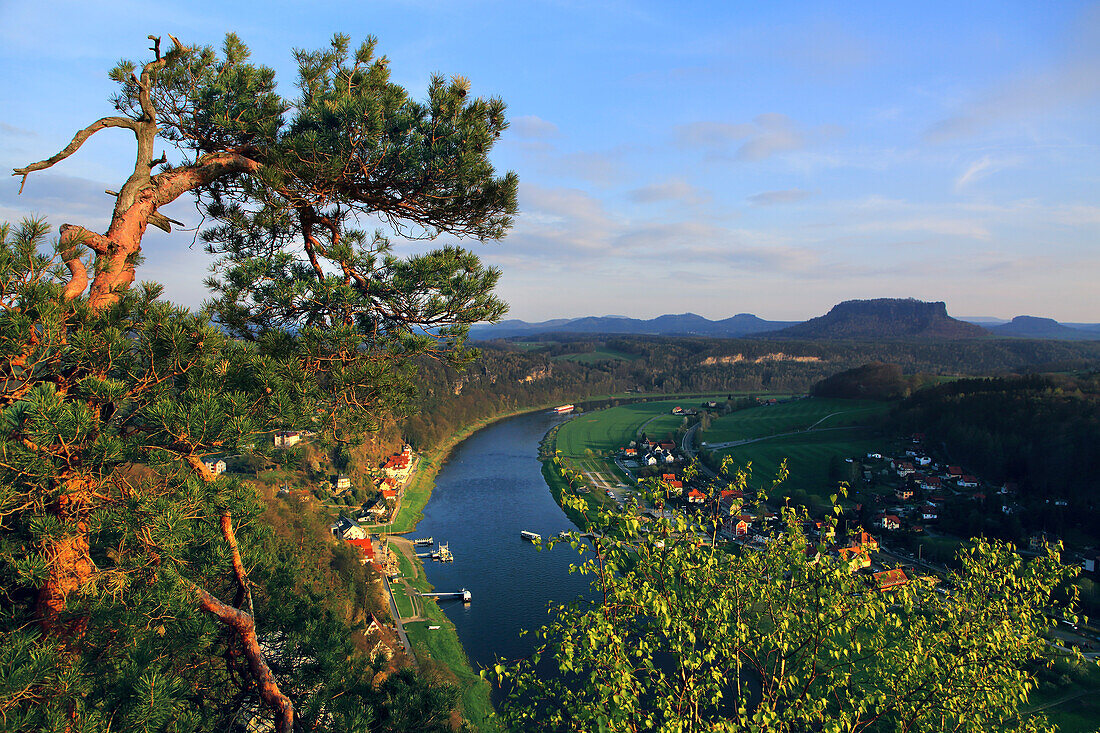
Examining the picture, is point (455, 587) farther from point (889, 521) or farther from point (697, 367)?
point (697, 367)

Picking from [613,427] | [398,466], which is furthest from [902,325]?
[398,466]

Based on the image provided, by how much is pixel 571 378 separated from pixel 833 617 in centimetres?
9900

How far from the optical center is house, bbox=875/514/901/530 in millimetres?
27444

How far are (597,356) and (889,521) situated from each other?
111 m

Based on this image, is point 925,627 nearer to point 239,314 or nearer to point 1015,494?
point 239,314

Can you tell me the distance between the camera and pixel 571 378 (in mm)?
102750

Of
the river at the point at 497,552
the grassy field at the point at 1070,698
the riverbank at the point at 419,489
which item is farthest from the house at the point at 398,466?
the grassy field at the point at 1070,698

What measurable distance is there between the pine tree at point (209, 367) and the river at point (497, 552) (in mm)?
4273

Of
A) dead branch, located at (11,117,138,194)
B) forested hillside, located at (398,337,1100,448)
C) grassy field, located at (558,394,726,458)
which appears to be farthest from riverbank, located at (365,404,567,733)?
forested hillside, located at (398,337,1100,448)

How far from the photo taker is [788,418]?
62.8 m

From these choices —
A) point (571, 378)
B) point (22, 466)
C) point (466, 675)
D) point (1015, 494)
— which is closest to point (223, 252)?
point (22, 466)

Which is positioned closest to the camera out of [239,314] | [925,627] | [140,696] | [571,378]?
[140,696]

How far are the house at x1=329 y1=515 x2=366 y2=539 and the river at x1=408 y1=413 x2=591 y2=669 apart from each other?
332 cm

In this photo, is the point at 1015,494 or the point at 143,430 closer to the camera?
the point at 143,430
